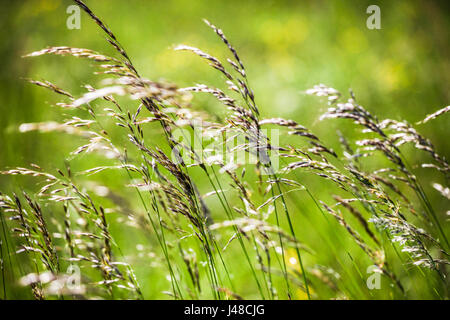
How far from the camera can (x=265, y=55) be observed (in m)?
4.47

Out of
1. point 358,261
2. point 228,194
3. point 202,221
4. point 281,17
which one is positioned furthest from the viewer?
→ point 281,17

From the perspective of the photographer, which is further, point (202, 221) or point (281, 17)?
point (281, 17)

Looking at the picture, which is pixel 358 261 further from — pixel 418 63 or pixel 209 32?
pixel 209 32

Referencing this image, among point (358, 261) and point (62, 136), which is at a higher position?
point (62, 136)

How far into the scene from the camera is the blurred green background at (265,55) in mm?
3168

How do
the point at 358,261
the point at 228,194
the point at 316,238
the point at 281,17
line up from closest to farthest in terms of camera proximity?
the point at 358,261, the point at 316,238, the point at 228,194, the point at 281,17

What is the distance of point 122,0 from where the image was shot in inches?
226

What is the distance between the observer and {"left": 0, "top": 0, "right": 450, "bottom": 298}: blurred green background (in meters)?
3.17

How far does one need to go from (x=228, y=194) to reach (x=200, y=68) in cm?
190
